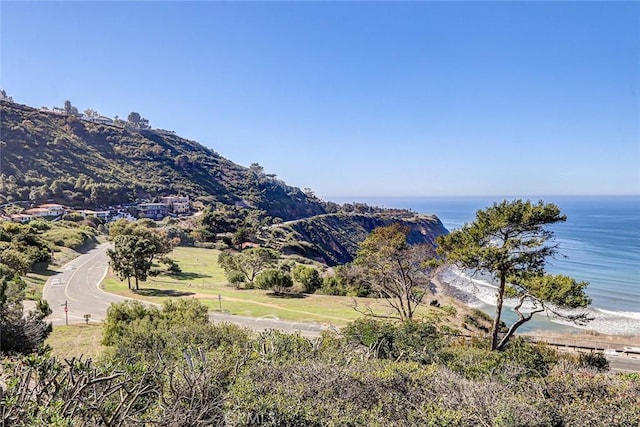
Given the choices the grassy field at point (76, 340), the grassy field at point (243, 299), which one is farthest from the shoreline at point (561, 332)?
the grassy field at point (76, 340)

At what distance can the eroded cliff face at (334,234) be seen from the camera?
224 feet

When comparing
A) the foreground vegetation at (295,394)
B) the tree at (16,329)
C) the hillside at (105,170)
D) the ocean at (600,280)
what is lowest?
Answer: the ocean at (600,280)

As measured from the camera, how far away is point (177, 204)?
85312 millimetres

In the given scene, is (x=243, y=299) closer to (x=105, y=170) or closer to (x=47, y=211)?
(x=47, y=211)

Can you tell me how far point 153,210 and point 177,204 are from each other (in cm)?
682

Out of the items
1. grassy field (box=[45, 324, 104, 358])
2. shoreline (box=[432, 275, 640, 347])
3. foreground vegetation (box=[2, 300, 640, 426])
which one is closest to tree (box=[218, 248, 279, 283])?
grassy field (box=[45, 324, 104, 358])

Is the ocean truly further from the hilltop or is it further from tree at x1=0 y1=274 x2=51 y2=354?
the hilltop

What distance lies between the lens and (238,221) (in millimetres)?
71000

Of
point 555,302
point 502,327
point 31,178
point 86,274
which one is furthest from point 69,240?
point 555,302

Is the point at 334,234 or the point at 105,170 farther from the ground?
the point at 105,170

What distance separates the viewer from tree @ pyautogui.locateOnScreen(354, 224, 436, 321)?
773 inches

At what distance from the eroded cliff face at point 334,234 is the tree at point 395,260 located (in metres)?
40.7

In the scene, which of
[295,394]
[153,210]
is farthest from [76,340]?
[153,210]

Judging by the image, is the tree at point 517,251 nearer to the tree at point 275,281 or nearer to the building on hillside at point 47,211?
the tree at point 275,281
